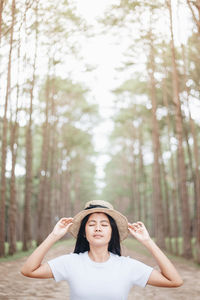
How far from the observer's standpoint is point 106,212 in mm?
2518

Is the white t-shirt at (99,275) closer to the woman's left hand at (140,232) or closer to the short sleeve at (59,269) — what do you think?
the short sleeve at (59,269)

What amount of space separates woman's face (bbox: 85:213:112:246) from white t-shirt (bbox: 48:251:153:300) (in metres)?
0.11

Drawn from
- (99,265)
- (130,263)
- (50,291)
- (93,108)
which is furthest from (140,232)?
(93,108)

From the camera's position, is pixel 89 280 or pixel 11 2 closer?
pixel 89 280

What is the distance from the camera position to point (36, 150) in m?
32.3

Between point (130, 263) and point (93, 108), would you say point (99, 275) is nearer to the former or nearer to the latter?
point (130, 263)

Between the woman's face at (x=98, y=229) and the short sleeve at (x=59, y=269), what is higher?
the woman's face at (x=98, y=229)

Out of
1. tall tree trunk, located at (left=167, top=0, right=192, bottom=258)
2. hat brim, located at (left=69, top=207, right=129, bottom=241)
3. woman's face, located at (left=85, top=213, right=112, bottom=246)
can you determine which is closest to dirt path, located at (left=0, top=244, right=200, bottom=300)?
hat brim, located at (left=69, top=207, right=129, bottom=241)

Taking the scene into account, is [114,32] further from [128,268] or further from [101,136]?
[101,136]

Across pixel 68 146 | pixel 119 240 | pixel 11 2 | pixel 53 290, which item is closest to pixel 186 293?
pixel 53 290

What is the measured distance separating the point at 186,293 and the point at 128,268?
540cm

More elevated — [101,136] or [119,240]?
[101,136]

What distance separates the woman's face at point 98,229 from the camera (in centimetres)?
246

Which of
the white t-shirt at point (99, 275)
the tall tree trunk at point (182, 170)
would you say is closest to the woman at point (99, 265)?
the white t-shirt at point (99, 275)
